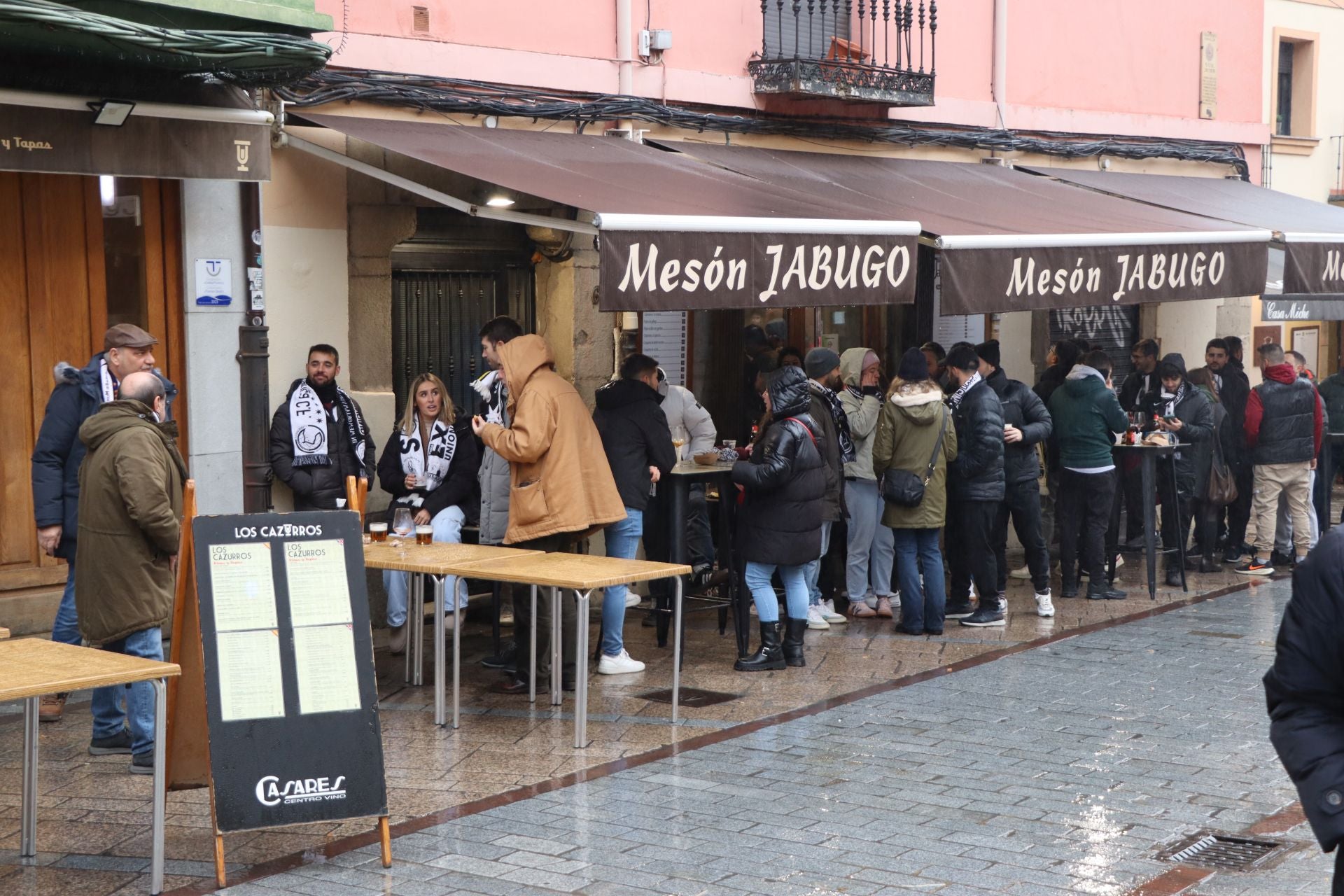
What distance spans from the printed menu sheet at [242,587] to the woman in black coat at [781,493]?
3465 mm

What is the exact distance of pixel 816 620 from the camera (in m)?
10.4

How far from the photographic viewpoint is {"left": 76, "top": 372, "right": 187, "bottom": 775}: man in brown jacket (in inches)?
258

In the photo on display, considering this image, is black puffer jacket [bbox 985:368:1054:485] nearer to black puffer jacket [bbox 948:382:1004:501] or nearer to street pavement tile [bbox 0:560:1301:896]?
black puffer jacket [bbox 948:382:1004:501]

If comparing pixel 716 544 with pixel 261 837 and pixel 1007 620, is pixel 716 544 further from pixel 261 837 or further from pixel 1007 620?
pixel 261 837

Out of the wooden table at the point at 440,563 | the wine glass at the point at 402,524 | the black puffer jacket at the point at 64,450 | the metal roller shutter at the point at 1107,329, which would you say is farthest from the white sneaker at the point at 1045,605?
the black puffer jacket at the point at 64,450

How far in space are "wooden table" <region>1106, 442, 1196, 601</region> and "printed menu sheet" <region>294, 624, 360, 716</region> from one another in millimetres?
7035

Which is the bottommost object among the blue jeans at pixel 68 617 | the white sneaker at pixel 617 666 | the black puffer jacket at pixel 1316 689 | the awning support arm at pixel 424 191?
the white sneaker at pixel 617 666

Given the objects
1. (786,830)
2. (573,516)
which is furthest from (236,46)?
(786,830)

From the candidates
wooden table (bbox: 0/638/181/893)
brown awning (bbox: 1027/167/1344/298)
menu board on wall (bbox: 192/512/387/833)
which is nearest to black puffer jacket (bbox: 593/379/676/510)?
menu board on wall (bbox: 192/512/387/833)

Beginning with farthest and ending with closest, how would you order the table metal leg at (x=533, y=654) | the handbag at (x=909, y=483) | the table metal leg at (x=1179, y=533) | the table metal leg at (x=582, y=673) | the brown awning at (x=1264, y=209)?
1. the brown awning at (x=1264, y=209)
2. the table metal leg at (x=1179, y=533)
3. the handbag at (x=909, y=483)
4. the table metal leg at (x=533, y=654)
5. the table metal leg at (x=582, y=673)

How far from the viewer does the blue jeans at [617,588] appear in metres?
8.95

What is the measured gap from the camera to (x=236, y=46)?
24.2 feet

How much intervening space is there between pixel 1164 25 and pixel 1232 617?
7331mm

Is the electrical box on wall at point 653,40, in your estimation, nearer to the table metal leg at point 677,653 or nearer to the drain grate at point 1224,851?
the table metal leg at point 677,653
